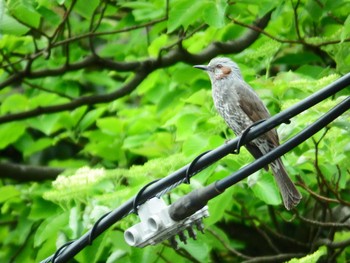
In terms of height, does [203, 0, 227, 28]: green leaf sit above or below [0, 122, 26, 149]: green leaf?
below

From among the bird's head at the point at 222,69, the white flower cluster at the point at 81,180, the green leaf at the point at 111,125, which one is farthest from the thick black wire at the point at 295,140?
the green leaf at the point at 111,125

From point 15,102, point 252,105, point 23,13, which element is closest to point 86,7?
point 23,13

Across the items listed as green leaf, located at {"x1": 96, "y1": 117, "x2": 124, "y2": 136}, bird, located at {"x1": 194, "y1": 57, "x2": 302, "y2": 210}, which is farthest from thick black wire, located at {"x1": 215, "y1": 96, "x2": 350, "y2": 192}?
green leaf, located at {"x1": 96, "y1": 117, "x2": 124, "y2": 136}

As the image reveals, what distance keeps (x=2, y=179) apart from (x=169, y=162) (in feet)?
9.23

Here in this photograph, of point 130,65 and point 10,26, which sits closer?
point 10,26

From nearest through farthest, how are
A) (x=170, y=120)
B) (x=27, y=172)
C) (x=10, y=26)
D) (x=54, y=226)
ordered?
(x=54, y=226), (x=10, y=26), (x=170, y=120), (x=27, y=172)

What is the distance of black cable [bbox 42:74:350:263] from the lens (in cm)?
384

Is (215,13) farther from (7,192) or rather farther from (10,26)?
(7,192)

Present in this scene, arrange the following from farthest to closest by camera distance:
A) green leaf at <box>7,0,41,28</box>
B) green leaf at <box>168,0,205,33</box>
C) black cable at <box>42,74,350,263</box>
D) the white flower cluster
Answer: green leaf at <box>7,0,41,28</box>, green leaf at <box>168,0,205,33</box>, the white flower cluster, black cable at <box>42,74,350,263</box>

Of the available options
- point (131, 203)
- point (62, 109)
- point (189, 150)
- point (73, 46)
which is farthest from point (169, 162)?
point (73, 46)

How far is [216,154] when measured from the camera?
4.08 meters

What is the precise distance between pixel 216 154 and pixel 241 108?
1.93 m

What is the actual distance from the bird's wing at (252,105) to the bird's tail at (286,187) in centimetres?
20

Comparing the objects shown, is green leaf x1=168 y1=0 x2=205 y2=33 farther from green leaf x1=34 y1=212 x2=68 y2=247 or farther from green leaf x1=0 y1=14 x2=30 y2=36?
green leaf x1=34 y1=212 x2=68 y2=247
